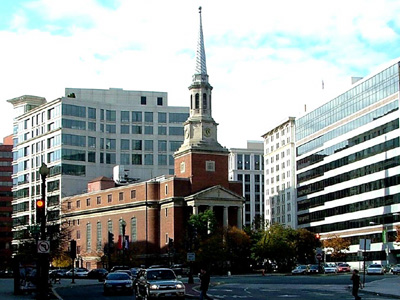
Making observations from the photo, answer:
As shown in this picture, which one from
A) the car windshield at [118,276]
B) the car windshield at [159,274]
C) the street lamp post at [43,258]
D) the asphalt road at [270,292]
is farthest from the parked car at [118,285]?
the car windshield at [159,274]

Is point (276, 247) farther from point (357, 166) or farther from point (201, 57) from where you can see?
point (201, 57)

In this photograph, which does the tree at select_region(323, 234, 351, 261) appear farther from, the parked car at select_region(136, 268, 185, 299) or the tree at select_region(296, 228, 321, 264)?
the parked car at select_region(136, 268, 185, 299)

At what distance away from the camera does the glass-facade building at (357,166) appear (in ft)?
394

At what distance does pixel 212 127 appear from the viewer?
129 metres

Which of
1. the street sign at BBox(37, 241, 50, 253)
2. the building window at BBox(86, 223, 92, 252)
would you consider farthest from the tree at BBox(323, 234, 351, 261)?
the street sign at BBox(37, 241, 50, 253)

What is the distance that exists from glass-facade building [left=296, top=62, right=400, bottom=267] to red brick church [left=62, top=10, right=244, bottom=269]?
64.3 ft

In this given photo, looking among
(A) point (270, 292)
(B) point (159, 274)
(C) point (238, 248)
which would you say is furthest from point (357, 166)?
(B) point (159, 274)

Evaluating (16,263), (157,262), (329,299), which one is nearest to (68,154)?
(157,262)

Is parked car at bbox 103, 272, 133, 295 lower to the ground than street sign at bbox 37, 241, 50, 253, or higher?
lower

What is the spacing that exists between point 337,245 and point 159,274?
319ft

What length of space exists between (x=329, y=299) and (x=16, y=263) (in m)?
20.8

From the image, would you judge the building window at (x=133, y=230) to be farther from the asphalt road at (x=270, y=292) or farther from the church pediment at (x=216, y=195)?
the asphalt road at (x=270, y=292)

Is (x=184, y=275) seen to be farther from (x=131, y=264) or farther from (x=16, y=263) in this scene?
(x=16, y=263)

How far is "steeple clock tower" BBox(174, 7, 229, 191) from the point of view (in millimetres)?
Answer: 127750
